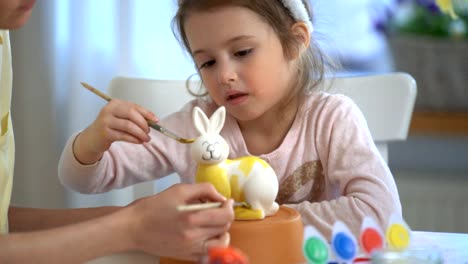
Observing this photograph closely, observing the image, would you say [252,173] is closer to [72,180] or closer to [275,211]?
[275,211]

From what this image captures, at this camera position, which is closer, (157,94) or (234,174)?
(234,174)

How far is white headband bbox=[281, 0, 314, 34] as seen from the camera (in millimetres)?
1440

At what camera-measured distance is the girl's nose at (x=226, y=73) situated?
1.33 metres

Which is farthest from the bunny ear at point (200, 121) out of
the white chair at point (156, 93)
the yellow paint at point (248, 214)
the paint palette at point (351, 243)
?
the white chair at point (156, 93)

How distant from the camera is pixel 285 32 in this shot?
143 centimetres

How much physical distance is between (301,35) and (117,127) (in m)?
0.39

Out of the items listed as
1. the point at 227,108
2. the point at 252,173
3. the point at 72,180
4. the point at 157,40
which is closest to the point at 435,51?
the point at 157,40

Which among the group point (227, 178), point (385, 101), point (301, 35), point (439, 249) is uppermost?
point (301, 35)

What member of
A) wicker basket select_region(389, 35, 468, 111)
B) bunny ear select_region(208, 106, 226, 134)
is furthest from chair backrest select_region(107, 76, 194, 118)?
wicker basket select_region(389, 35, 468, 111)

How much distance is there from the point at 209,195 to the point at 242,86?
15.8 inches

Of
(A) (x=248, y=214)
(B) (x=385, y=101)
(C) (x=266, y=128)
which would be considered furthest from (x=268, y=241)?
(B) (x=385, y=101)

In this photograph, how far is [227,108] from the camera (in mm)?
1400

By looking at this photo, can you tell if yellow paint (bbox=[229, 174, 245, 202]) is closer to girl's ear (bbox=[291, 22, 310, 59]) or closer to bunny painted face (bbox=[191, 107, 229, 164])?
bunny painted face (bbox=[191, 107, 229, 164])

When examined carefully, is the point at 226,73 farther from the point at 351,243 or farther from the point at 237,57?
the point at 351,243
